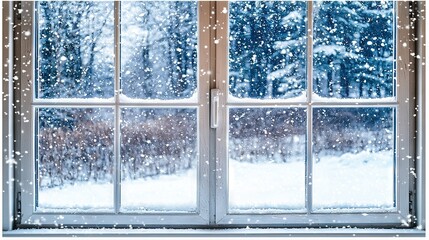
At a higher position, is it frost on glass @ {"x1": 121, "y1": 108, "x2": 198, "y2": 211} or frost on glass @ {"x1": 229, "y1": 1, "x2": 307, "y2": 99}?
frost on glass @ {"x1": 229, "y1": 1, "x2": 307, "y2": 99}

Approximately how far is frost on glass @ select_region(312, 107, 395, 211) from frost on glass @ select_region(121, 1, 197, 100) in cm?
52

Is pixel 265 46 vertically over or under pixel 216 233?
over

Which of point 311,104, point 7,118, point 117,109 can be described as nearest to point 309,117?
point 311,104

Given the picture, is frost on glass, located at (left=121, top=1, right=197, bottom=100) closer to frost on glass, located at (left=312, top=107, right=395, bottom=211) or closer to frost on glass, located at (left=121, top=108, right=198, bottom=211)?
frost on glass, located at (left=121, top=108, right=198, bottom=211)

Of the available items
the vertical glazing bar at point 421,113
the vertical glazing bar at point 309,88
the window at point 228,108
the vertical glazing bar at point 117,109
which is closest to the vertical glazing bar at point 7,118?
the window at point 228,108

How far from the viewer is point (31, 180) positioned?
2502 millimetres

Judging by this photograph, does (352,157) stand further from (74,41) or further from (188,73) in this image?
(74,41)

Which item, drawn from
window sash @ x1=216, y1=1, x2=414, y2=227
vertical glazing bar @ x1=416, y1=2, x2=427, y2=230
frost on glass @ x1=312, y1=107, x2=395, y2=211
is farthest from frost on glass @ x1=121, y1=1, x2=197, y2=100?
vertical glazing bar @ x1=416, y1=2, x2=427, y2=230

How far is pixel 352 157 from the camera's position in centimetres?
252

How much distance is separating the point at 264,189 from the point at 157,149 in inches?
16.9

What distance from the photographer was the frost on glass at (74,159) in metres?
2.51

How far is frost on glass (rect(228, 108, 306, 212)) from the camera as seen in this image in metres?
2.51

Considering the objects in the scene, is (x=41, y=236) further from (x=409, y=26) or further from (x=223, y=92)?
(x=409, y=26)

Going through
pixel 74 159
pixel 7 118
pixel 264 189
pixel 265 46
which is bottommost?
pixel 264 189
